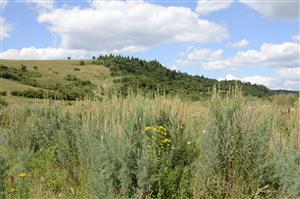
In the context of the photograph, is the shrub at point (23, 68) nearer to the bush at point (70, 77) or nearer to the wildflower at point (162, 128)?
the bush at point (70, 77)

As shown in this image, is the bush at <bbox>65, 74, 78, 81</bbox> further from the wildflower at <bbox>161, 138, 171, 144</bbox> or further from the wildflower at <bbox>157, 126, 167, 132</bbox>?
the wildflower at <bbox>161, 138, 171, 144</bbox>

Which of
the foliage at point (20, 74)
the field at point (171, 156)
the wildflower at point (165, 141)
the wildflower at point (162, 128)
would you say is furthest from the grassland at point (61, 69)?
the wildflower at point (165, 141)

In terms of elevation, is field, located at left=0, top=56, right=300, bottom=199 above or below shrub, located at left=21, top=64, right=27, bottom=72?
below

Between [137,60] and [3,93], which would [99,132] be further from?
[137,60]

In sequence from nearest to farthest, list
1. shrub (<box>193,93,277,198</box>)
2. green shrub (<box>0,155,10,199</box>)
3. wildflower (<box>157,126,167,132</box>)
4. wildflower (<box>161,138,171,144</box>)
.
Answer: green shrub (<box>0,155,10,199</box>)
shrub (<box>193,93,277,198</box>)
wildflower (<box>161,138,171,144</box>)
wildflower (<box>157,126,167,132</box>)

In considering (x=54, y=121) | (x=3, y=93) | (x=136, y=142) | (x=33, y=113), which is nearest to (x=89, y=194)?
(x=136, y=142)

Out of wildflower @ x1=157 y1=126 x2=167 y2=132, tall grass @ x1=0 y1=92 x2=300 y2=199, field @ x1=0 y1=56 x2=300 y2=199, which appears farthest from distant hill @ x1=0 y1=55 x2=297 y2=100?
wildflower @ x1=157 y1=126 x2=167 y2=132

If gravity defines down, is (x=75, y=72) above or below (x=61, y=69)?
below

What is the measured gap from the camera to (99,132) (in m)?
8.41

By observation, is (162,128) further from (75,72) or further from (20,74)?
(75,72)

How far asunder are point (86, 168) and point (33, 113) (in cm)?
582

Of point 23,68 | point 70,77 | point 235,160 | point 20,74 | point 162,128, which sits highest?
point 23,68

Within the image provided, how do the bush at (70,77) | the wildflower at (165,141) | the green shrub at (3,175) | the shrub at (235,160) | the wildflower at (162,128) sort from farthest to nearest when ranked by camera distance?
the bush at (70,77) → the wildflower at (162,128) → the wildflower at (165,141) → the shrub at (235,160) → the green shrub at (3,175)

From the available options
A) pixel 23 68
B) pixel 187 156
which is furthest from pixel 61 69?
pixel 187 156
